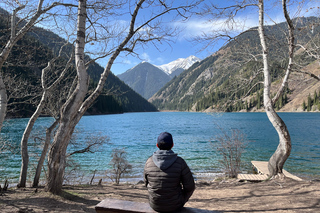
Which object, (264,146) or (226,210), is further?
(264,146)

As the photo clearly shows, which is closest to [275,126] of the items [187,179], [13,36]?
[187,179]

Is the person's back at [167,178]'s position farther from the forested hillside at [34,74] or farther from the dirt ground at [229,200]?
the forested hillside at [34,74]

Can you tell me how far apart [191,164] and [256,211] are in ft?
47.3

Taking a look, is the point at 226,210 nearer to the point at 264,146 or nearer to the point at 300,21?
Answer: the point at 300,21

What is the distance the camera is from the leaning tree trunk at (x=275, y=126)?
314 inches

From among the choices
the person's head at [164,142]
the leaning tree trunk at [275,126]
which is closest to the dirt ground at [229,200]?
the leaning tree trunk at [275,126]

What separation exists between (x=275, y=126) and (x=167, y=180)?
21.6ft

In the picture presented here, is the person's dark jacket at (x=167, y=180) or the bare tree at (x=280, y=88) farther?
the bare tree at (x=280, y=88)

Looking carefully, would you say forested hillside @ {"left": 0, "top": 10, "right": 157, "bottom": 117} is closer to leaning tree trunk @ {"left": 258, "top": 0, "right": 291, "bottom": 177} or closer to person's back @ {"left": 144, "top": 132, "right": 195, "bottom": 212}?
person's back @ {"left": 144, "top": 132, "right": 195, "bottom": 212}

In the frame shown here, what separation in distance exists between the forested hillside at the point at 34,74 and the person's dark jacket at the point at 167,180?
17.8 feet

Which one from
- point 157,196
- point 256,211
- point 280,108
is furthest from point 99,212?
point 280,108

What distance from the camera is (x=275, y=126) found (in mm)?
8195

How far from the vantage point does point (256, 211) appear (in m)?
5.43

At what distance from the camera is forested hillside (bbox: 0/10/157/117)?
23.9ft
